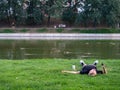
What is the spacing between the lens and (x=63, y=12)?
4966 centimetres

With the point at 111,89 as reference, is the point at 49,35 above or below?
below

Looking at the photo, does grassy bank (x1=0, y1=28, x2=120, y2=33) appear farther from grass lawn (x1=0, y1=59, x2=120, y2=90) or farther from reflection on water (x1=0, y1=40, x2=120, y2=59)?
grass lawn (x1=0, y1=59, x2=120, y2=90)

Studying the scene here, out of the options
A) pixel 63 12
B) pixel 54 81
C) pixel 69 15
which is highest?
pixel 54 81

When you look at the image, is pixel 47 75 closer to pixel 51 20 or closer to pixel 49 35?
pixel 49 35

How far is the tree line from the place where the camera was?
46.5 metres

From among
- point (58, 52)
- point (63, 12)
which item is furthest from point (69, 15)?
point (58, 52)

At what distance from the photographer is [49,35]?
4034cm

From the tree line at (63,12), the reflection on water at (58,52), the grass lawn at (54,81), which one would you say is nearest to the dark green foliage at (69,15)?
the tree line at (63,12)

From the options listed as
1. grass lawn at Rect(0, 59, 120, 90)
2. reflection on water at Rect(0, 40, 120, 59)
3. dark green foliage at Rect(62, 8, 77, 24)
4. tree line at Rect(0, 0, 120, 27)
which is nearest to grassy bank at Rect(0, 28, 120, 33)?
tree line at Rect(0, 0, 120, 27)

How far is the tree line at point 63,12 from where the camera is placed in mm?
46500

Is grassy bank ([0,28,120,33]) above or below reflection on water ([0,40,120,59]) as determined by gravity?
below

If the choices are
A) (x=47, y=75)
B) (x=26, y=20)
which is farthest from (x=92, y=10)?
(x=47, y=75)

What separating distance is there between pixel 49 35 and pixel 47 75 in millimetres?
31348

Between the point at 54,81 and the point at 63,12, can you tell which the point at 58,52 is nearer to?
the point at 54,81
